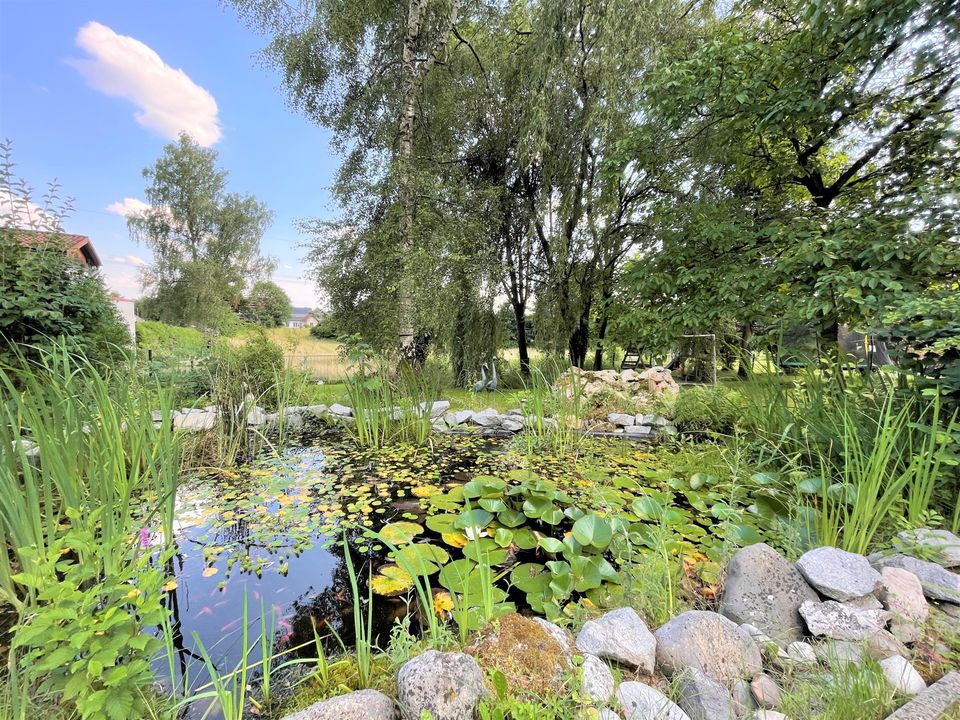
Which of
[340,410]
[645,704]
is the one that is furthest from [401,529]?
[340,410]

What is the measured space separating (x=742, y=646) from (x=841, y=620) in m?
0.35

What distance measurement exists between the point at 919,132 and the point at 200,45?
26.6ft

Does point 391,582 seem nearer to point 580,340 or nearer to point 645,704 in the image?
point 645,704

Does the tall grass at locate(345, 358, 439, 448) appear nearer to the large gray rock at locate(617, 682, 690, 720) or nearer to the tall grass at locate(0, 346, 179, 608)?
the tall grass at locate(0, 346, 179, 608)

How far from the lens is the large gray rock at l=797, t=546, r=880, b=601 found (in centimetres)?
117

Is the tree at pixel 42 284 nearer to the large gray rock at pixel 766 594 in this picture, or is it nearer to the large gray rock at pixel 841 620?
the large gray rock at pixel 766 594

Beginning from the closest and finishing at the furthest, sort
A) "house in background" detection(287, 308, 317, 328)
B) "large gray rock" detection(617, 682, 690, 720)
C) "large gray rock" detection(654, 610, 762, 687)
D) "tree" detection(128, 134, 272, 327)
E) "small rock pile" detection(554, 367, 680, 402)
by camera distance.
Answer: "large gray rock" detection(617, 682, 690, 720), "large gray rock" detection(654, 610, 762, 687), "small rock pile" detection(554, 367, 680, 402), "house in background" detection(287, 308, 317, 328), "tree" detection(128, 134, 272, 327)

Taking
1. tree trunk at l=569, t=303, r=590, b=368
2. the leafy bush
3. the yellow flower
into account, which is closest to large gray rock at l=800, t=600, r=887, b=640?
the yellow flower

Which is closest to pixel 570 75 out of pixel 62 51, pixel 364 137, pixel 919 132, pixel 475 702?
pixel 364 137

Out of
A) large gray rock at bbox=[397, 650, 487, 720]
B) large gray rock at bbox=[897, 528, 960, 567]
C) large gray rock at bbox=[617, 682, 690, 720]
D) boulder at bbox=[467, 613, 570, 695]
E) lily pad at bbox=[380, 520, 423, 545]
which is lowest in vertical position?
lily pad at bbox=[380, 520, 423, 545]

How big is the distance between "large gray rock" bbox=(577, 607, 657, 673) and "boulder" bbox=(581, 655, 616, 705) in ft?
0.18

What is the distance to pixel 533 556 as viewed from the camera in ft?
5.77

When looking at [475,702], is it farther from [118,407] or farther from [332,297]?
[332,297]

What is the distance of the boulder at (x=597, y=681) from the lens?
862mm
